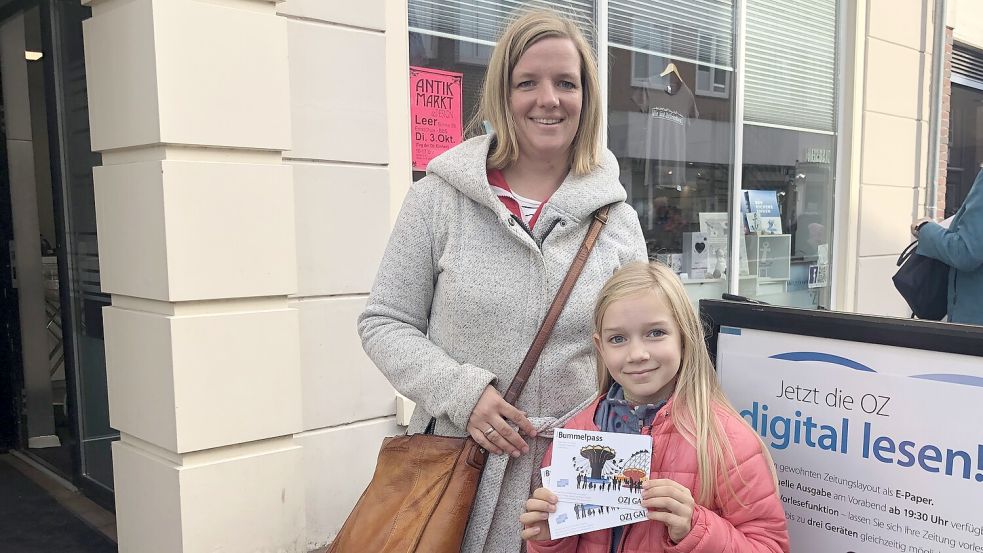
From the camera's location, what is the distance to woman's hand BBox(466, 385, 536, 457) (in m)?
1.66

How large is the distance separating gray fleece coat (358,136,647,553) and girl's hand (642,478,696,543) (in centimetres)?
38

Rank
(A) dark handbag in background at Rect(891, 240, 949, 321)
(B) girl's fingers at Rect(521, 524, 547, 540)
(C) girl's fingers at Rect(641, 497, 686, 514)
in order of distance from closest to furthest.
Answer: (C) girl's fingers at Rect(641, 497, 686, 514)
(B) girl's fingers at Rect(521, 524, 547, 540)
(A) dark handbag in background at Rect(891, 240, 949, 321)

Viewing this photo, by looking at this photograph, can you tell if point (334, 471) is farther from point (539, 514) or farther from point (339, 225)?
point (539, 514)

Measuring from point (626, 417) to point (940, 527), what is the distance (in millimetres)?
641

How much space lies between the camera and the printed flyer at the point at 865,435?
4.67ft

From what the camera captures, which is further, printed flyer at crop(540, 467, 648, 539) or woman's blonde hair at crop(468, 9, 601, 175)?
woman's blonde hair at crop(468, 9, 601, 175)

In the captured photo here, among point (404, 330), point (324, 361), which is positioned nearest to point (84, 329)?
point (324, 361)

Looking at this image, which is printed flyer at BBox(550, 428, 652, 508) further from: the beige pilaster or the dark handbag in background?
the beige pilaster

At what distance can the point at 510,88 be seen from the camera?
1826 mm

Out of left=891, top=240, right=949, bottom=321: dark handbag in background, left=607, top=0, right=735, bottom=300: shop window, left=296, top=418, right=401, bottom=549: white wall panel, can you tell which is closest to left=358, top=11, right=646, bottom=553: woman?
left=296, top=418, right=401, bottom=549: white wall panel

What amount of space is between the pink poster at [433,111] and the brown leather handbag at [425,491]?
2.40m

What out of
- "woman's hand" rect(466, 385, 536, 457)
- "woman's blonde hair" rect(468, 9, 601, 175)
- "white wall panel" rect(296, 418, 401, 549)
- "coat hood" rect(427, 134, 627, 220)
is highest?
"woman's blonde hair" rect(468, 9, 601, 175)

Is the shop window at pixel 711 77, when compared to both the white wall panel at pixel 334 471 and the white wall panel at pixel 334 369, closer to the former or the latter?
the white wall panel at pixel 334 369

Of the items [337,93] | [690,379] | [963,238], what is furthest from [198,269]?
[963,238]
